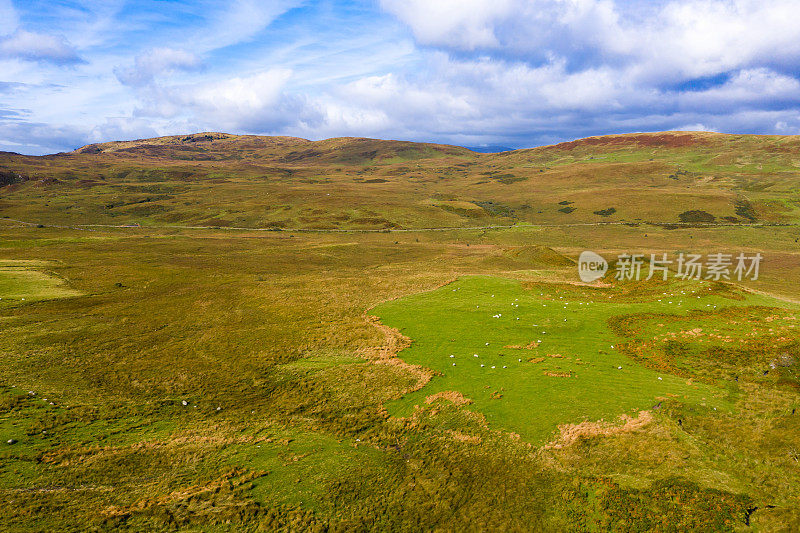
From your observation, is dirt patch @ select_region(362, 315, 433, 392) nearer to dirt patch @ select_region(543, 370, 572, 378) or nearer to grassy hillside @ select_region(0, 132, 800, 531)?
grassy hillside @ select_region(0, 132, 800, 531)

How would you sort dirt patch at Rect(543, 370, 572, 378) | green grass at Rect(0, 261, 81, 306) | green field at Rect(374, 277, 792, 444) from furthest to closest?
green grass at Rect(0, 261, 81, 306), dirt patch at Rect(543, 370, 572, 378), green field at Rect(374, 277, 792, 444)

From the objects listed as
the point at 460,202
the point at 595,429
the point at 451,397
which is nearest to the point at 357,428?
the point at 451,397

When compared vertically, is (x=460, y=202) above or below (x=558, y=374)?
above

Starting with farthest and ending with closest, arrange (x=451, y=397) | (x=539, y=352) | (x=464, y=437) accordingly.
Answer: (x=539, y=352) → (x=451, y=397) → (x=464, y=437)

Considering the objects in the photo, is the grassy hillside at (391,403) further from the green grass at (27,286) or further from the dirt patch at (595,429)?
the green grass at (27,286)

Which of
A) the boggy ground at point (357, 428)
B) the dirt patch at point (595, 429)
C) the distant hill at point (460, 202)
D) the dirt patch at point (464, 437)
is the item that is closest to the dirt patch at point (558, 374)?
the boggy ground at point (357, 428)

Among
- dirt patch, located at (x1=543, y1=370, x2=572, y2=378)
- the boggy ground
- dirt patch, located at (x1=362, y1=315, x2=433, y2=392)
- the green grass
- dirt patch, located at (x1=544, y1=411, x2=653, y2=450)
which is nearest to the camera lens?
the boggy ground

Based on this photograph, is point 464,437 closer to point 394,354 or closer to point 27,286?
point 394,354

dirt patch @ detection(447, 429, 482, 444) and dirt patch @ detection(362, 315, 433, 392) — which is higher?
dirt patch @ detection(362, 315, 433, 392)

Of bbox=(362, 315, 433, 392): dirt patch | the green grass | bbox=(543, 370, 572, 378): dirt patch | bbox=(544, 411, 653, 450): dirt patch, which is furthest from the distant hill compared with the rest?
bbox=(544, 411, 653, 450): dirt patch
